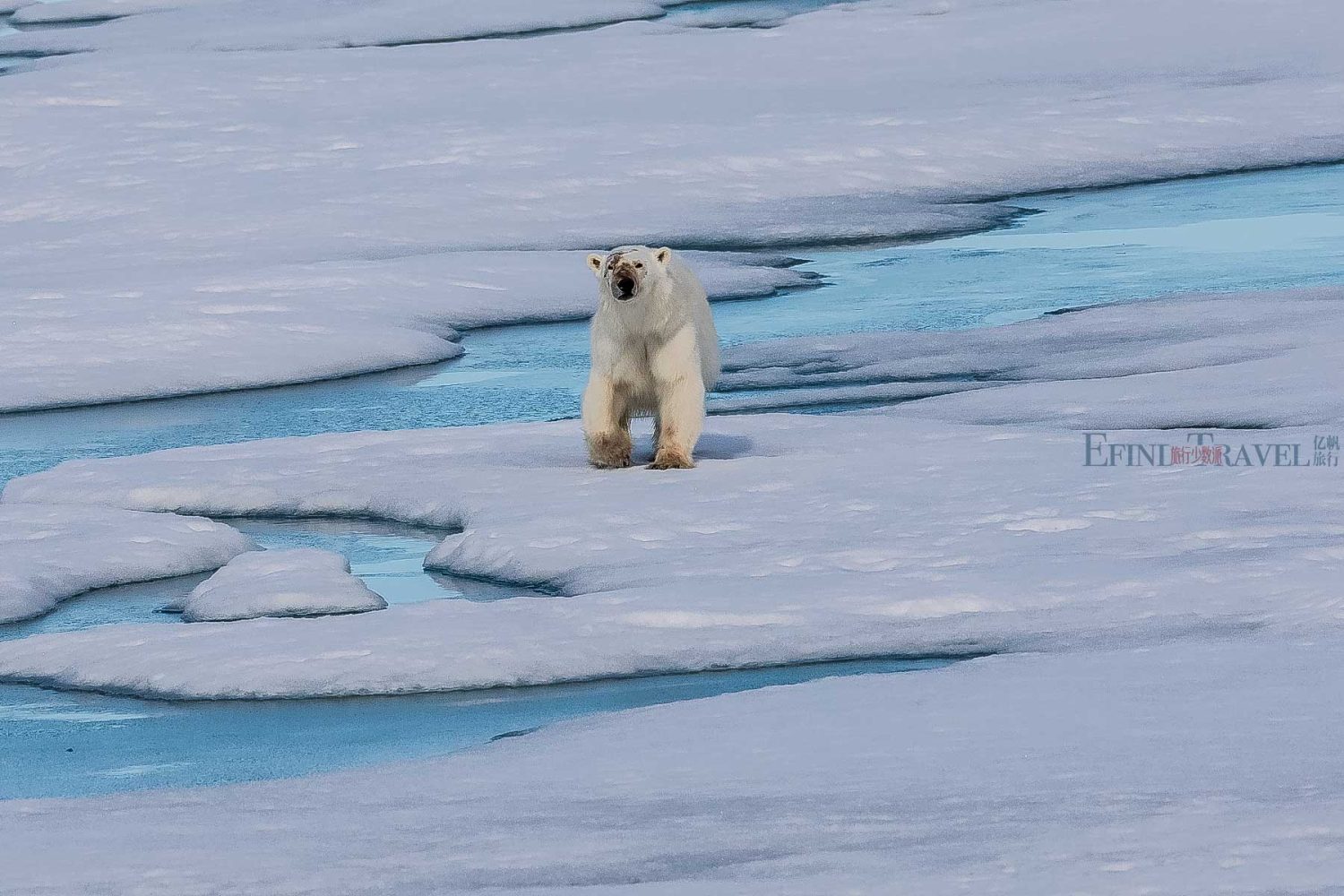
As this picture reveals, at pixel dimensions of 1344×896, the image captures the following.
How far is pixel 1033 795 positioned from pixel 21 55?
2003 centimetres

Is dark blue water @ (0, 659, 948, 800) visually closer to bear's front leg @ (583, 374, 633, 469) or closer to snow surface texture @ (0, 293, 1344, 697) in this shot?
snow surface texture @ (0, 293, 1344, 697)

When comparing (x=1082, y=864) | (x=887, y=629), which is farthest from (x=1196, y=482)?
(x=1082, y=864)

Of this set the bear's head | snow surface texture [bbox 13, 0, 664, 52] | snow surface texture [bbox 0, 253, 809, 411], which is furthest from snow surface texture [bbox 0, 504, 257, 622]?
snow surface texture [bbox 13, 0, 664, 52]

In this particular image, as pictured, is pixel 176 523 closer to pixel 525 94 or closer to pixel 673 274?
pixel 673 274

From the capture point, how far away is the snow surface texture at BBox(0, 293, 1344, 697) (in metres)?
5.05

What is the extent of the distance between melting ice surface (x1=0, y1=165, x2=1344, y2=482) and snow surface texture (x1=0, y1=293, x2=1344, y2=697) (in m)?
0.89

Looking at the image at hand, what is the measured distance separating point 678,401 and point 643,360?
162 mm

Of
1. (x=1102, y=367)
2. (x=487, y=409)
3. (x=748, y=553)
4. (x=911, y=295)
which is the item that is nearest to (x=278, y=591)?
(x=748, y=553)

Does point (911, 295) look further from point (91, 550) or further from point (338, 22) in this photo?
point (338, 22)

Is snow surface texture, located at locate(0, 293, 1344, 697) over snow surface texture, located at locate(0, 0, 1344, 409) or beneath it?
beneath

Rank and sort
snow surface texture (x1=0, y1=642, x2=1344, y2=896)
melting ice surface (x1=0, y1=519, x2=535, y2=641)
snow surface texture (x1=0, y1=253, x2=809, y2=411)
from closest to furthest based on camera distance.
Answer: snow surface texture (x1=0, y1=642, x2=1344, y2=896), melting ice surface (x1=0, y1=519, x2=535, y2=641), snow surface texture (x1=0, y1=253, x2=809, y2=411)

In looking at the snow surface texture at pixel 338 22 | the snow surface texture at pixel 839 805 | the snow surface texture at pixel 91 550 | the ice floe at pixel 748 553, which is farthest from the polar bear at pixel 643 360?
the snow surface texture at pixel 338 22

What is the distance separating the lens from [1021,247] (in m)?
11.9

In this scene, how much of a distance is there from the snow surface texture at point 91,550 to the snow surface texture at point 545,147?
9.22 ft
